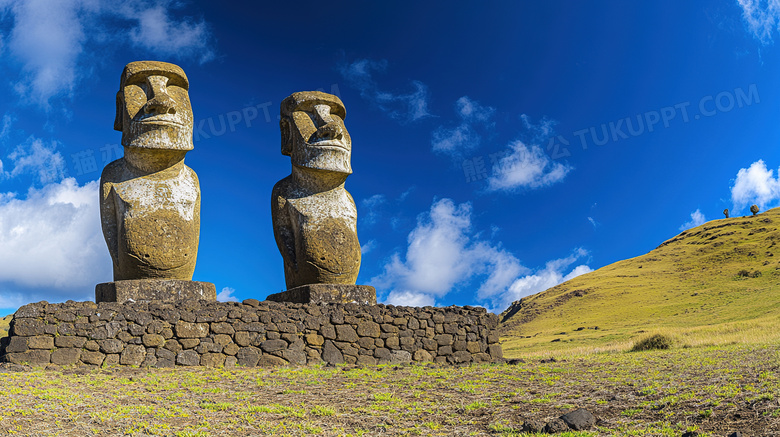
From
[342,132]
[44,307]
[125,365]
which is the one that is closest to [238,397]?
[125,365]

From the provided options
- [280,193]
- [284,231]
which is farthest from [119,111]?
[284,231]

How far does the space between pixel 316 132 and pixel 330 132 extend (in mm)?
302

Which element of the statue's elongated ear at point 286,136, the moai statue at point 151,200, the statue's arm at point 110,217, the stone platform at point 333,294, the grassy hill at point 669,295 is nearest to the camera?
the moai statue at point 151,200

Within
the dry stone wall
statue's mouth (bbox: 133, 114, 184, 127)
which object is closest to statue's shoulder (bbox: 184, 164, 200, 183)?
statue's mouth (bbox: 133, 114, 184, 127)

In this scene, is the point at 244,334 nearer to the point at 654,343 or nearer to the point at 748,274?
the point at 654,343

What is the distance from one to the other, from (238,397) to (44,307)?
12.8 feet

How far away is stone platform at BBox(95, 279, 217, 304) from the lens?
10.4m

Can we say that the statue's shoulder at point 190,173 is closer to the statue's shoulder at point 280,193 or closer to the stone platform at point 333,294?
the statue's shoulder at point 280,193

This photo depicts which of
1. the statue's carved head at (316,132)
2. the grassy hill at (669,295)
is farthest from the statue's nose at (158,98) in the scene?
the grassy hill at (669,295)

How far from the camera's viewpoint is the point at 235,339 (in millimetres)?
10461

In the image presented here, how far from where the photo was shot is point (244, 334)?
10.5 m

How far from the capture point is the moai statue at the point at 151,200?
10.7 m

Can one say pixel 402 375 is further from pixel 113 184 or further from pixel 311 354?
pixel 113 184

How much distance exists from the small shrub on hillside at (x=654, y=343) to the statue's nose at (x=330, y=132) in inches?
378
